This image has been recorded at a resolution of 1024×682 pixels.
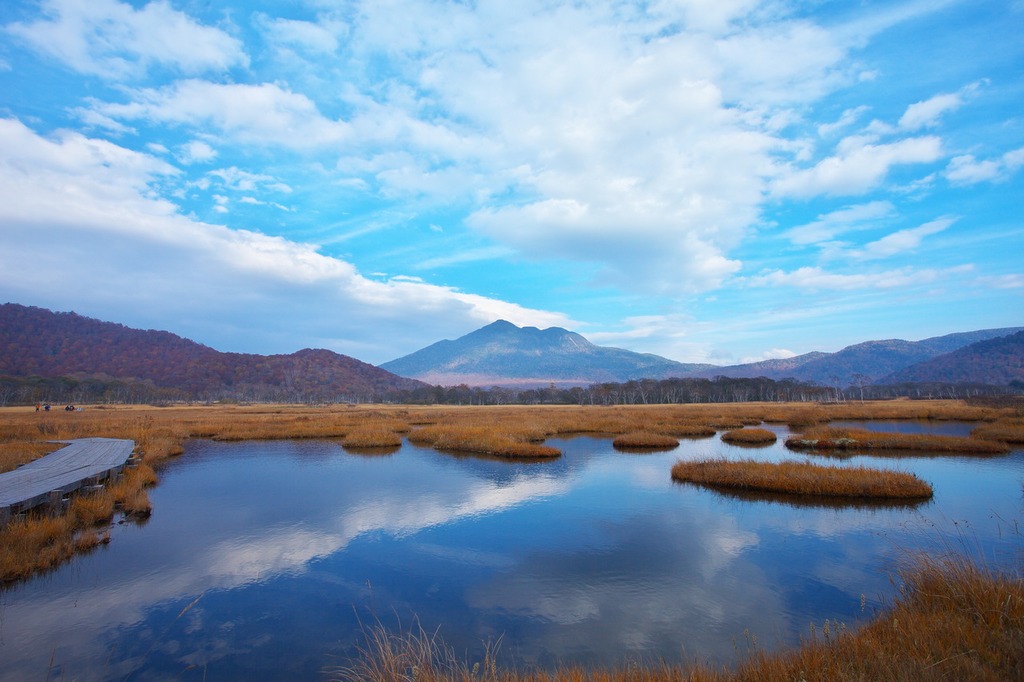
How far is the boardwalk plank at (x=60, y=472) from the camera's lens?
15047mm

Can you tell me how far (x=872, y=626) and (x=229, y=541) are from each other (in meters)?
16.4

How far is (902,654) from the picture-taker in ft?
20.0

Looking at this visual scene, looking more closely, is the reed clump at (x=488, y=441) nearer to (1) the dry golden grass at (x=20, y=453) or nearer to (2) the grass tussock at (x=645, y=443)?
(2) the grass tussock at (x=645, y=443)

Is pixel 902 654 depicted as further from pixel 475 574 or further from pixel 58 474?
pixel 58 474

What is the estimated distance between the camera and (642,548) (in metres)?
13.9

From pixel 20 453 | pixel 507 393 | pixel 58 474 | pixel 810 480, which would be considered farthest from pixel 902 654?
pixel 507 393

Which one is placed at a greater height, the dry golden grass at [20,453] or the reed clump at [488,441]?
the dry golden grass at [20,453]

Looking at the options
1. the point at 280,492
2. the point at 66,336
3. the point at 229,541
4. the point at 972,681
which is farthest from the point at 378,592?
the point at 66,336

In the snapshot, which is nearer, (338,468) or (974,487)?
(974,487)

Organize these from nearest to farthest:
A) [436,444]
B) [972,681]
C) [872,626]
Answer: [972,681]
[872,626]
[436,444]

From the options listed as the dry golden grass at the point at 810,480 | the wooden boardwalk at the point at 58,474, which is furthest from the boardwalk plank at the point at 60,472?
the dry golden grass at the point at 810,480

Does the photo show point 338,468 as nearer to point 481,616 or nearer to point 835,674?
point 481,616

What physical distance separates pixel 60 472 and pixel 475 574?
62.8ft

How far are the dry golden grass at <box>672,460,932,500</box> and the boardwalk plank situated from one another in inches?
969
